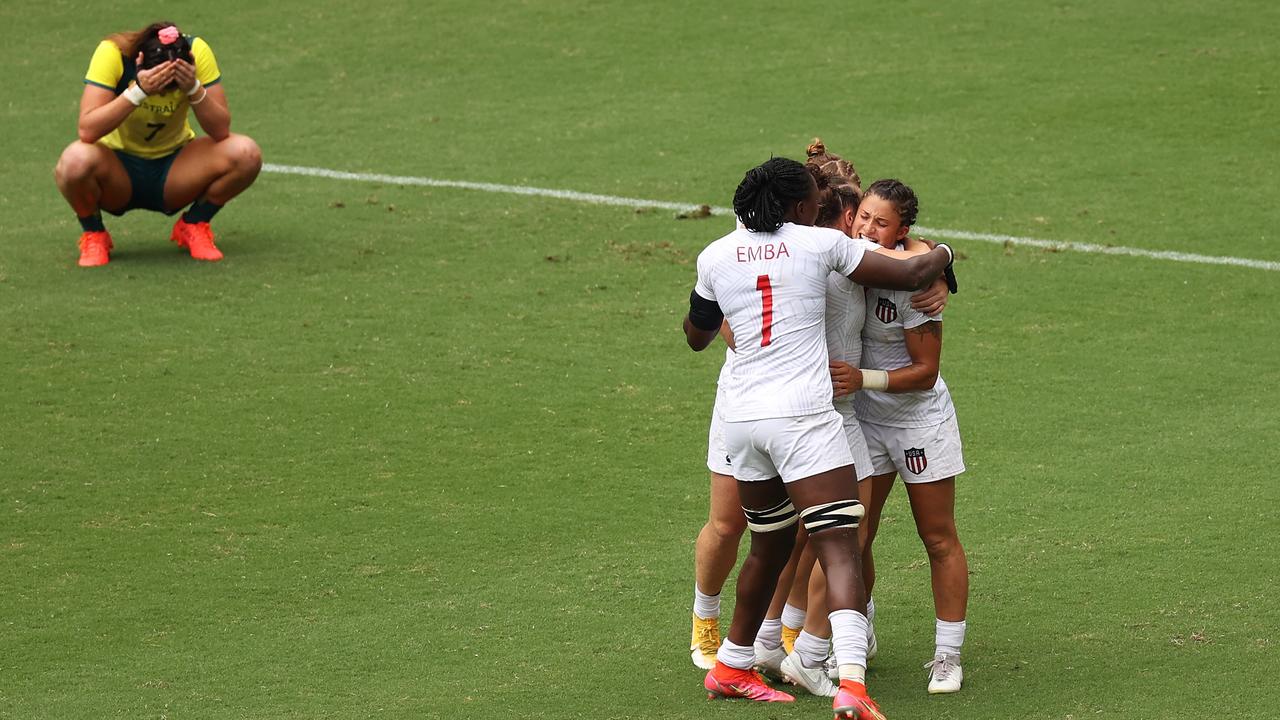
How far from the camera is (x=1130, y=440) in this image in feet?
23.5

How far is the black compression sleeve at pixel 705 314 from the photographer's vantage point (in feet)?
15.9

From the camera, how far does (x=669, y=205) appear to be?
35.5ft

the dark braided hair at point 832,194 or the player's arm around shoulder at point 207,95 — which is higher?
the dark braided hair at point 832,194

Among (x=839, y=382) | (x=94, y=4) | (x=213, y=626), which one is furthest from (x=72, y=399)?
(x=94, y=4)

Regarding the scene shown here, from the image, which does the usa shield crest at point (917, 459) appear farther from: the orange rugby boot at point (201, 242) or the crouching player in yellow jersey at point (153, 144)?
the orange rugby boot at point (201, 242)

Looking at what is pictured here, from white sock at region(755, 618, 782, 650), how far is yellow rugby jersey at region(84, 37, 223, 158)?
5.44 meters

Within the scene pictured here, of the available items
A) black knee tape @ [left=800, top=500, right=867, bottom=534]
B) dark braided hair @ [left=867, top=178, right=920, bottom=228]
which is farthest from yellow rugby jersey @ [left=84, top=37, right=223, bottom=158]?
black knee tape @ [left=800, top=500, right=867, bottom=534]

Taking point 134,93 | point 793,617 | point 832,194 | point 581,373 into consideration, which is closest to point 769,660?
point 793,617

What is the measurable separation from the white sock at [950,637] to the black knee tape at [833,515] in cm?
61

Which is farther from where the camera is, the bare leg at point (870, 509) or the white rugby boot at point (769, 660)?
the white rugby boot at point (769, 660)

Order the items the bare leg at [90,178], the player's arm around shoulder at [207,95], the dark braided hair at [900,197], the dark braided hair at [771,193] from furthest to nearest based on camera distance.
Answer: the bare leg at [90,178]
the player's arm around shoulder at [207,95]
the dark braided hair at [900,197]
the dark braided hair at [771,193]

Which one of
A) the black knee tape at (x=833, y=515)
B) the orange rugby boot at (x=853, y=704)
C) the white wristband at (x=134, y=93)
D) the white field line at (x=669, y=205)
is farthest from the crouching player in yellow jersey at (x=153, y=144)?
the orange rugby boot at (x=853, y=704)

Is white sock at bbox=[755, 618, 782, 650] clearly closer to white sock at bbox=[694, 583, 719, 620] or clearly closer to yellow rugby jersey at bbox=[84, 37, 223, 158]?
white sock at bbox=[694, 583, 719, 620]

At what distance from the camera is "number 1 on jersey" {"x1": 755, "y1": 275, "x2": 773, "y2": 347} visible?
4656 millimetres
